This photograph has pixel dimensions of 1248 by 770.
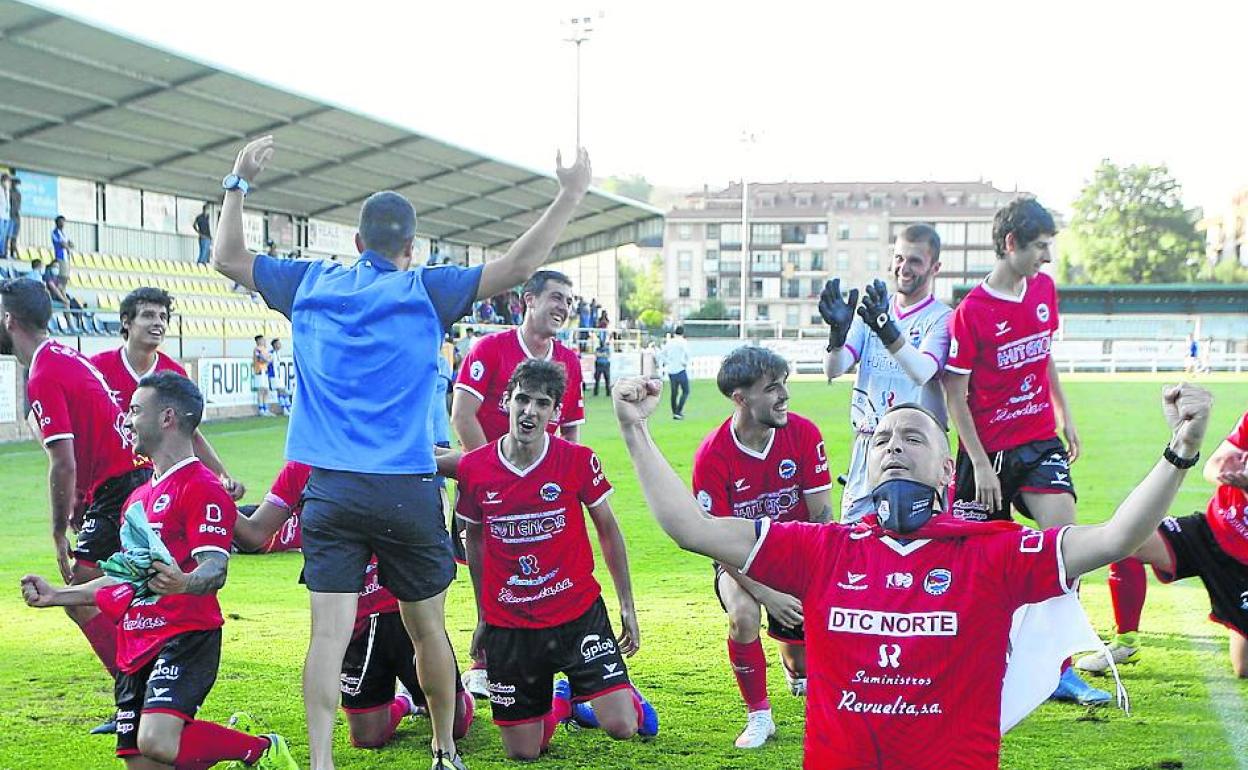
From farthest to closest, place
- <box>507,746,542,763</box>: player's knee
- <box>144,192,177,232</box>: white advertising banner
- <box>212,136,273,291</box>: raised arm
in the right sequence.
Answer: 1. <box>144,192,177,232</box>: white advertising banner
2. <box>507,746,542,763</box>: player's knee
3. <box>212,136,273,291</box>: raised arm

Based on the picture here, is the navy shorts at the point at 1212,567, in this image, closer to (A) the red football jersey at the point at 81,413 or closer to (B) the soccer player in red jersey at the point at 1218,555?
(B) the soccer player in red jersey at the point at 1218,555

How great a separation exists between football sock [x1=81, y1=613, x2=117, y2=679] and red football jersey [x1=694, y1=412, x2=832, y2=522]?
9.21ft

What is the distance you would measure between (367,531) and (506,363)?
254 cm

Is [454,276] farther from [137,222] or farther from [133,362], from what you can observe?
[137,222]

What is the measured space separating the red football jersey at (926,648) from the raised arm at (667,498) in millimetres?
308

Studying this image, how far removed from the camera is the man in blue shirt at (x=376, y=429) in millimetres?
4574

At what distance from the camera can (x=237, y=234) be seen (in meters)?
4.95

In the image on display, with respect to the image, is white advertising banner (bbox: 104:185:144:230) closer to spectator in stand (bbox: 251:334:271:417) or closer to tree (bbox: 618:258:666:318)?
spectator in stand (bbox: 251:334:271:417)

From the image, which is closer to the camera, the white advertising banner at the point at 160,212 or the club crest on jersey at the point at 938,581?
the club crest on jersey at the point at 938,581

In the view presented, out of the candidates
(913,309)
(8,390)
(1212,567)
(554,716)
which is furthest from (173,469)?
(8,390)

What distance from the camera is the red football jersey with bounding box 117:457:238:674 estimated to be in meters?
4.61

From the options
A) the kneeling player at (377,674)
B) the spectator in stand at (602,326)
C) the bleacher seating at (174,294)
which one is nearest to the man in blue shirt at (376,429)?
the kneeling player at (377,674)

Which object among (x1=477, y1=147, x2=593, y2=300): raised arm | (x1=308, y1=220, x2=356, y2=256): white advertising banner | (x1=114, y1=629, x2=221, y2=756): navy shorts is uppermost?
(x1=308, y1=220, x2=356, y2=256): white advertising banner

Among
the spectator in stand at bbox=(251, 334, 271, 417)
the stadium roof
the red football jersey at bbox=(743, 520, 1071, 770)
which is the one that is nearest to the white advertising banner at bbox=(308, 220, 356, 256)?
the stadium roof
